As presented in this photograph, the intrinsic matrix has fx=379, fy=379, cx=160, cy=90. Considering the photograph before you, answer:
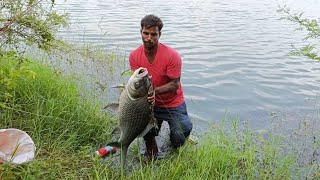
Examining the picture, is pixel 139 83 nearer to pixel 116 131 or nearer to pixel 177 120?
pixel 177 120

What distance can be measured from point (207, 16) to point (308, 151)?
1185 cm

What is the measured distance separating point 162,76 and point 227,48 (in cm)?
749

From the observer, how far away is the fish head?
361 centimetres

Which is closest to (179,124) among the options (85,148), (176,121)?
(176,121)

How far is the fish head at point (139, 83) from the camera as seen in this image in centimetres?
361

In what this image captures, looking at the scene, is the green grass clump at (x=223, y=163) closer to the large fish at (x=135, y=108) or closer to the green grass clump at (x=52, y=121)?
the large fish at (x=135, y=108)

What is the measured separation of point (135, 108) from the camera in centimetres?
396

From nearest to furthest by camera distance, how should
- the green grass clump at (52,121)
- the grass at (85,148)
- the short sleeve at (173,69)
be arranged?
the green grass clump at (52,121) < the grass at (85,148) < the short sleeve at (173,69)

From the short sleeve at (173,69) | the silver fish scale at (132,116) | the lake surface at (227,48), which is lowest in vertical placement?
the lake surface at (227,48)

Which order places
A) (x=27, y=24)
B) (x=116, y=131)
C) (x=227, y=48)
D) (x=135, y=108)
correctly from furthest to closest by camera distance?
(x=227, y=48)
(x=116, y=131)
(x=27, y=24)
(x=135, y=108)

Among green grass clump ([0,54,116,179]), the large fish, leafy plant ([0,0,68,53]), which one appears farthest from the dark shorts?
leafy plant ([0,0,68,53])

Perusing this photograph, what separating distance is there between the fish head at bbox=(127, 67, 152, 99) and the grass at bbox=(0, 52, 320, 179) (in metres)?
0.79

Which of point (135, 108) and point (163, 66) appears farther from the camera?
point (163, 66)

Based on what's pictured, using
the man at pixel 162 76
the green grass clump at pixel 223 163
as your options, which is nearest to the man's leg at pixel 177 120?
the man at pixel 162 76
